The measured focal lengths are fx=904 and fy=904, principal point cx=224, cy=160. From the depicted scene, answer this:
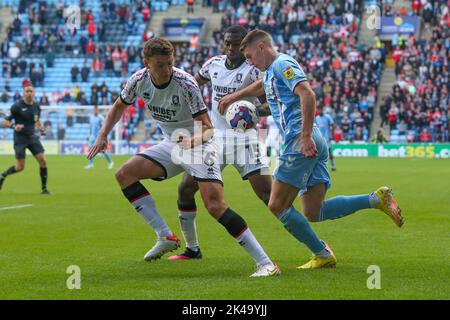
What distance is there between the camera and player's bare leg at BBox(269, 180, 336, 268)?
345 inches

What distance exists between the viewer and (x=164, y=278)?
27.7ft

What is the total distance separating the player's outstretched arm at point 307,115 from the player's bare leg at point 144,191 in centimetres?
172

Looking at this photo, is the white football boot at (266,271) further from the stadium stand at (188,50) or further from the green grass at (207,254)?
the stadium stand at (188,50)

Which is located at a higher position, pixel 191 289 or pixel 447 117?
pixel 191 289

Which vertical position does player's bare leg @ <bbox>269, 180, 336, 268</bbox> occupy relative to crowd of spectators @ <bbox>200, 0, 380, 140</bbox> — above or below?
above

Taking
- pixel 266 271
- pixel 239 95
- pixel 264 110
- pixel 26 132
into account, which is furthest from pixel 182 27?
pixel 266 271

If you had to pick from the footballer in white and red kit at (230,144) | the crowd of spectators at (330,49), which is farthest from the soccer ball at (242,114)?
the crowd of spectators at (330,49)

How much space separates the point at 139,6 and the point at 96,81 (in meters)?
7.31

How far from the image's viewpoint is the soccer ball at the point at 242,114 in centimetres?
990

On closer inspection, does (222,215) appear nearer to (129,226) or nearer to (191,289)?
(191,289)

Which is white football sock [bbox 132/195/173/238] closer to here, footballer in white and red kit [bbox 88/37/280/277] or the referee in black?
footballer in white and red kit [bbox 88/37/280/277]

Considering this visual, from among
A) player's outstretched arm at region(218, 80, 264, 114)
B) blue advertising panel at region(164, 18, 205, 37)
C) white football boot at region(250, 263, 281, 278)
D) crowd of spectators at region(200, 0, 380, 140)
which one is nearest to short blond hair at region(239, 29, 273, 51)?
player's outstretched arm at region(218, 80, 264, 114)

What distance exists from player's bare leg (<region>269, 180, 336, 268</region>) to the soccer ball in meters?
1.32
